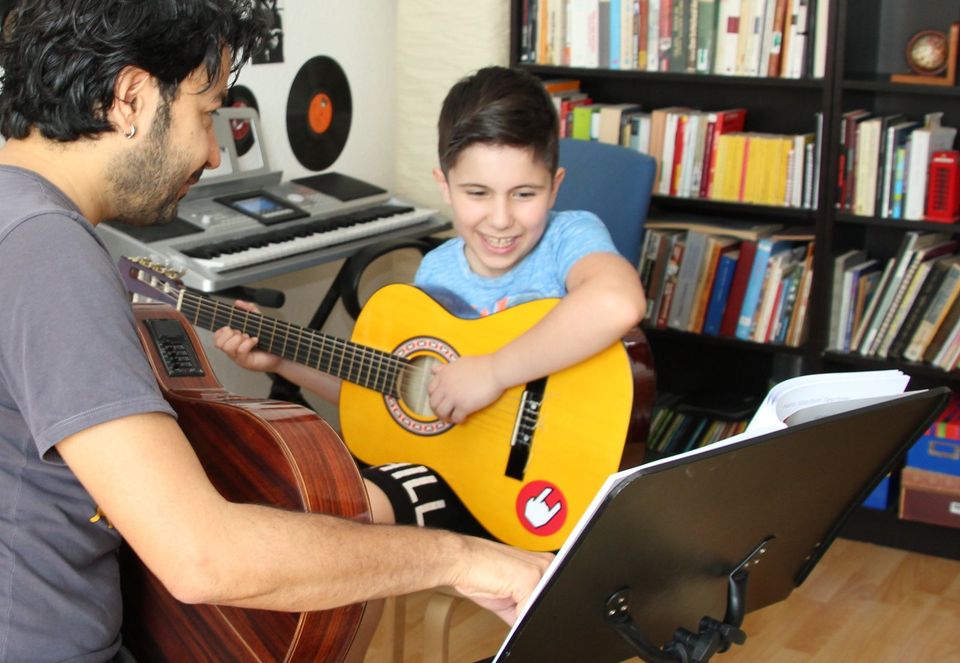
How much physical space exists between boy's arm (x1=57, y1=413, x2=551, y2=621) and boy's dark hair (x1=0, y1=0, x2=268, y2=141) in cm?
36

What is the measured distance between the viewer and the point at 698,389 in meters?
3.45

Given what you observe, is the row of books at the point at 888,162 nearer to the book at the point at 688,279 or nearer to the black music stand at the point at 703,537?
the book at the point at 688,279

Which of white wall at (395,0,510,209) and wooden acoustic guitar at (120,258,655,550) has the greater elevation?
white wall at (395,0,510,209)

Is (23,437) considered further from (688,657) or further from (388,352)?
(388,352)

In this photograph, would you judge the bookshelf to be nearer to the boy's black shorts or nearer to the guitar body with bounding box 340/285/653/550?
the guitar body with bounding box 340/285/653/550

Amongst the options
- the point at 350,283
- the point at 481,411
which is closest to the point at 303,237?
the point at 350,283

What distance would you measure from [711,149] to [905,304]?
0.66 m

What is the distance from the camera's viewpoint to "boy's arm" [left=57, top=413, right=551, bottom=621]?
0.99m

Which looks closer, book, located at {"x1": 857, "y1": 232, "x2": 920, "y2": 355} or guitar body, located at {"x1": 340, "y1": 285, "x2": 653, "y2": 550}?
guitar body, located at {"x1": 340, "y1": 285, "x2": 653, "y2": 550}

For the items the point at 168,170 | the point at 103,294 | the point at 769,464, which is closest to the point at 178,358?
the point at 168,170

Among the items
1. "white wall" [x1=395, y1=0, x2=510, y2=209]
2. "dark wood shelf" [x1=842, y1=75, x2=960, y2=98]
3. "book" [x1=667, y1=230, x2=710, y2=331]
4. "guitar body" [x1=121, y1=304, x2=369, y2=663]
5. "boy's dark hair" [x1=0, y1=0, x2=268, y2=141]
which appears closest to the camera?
"boy's dark hair" [x1=0, y1=0, x2=268, y2=141]

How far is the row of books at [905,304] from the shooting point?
9.32 feet

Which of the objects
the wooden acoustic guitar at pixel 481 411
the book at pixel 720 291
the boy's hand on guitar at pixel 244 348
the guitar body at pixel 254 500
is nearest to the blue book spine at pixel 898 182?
the book at pixel 720 291

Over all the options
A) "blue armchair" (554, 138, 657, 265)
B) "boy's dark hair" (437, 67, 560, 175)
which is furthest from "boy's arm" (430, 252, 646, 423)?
"blue armchair" (554, 138, 657, 265)
